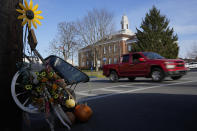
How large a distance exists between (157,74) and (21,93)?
895cm

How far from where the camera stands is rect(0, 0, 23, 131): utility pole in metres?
2.56

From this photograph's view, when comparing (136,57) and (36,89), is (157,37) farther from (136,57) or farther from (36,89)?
(36,89)

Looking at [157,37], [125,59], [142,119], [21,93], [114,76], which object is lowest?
[142,119]

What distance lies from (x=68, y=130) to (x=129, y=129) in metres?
1.09

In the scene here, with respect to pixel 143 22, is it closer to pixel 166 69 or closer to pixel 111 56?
pixel 111 56

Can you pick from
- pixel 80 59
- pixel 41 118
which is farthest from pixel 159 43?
pixel 80 59

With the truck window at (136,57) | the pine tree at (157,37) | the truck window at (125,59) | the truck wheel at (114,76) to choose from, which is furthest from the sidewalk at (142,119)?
the pine tree at (157,37)

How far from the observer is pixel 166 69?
32.2ft

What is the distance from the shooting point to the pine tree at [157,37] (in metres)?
33.2

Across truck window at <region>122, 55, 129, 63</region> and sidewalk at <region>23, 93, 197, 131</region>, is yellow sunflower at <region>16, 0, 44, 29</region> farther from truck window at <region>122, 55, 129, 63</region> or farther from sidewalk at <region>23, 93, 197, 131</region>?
truck window at <region>122, 55, 129, 63</region>

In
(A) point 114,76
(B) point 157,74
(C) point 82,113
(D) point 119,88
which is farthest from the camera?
(A) point 114,76

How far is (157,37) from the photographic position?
33719mm

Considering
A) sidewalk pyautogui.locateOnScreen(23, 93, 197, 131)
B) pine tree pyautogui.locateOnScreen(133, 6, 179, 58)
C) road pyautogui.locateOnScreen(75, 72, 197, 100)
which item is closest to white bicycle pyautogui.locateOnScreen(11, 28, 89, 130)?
sidewalk pyautogui.locateOnScreen(23, 93, 197, 131)

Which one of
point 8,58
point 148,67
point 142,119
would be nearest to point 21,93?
point 8,58
